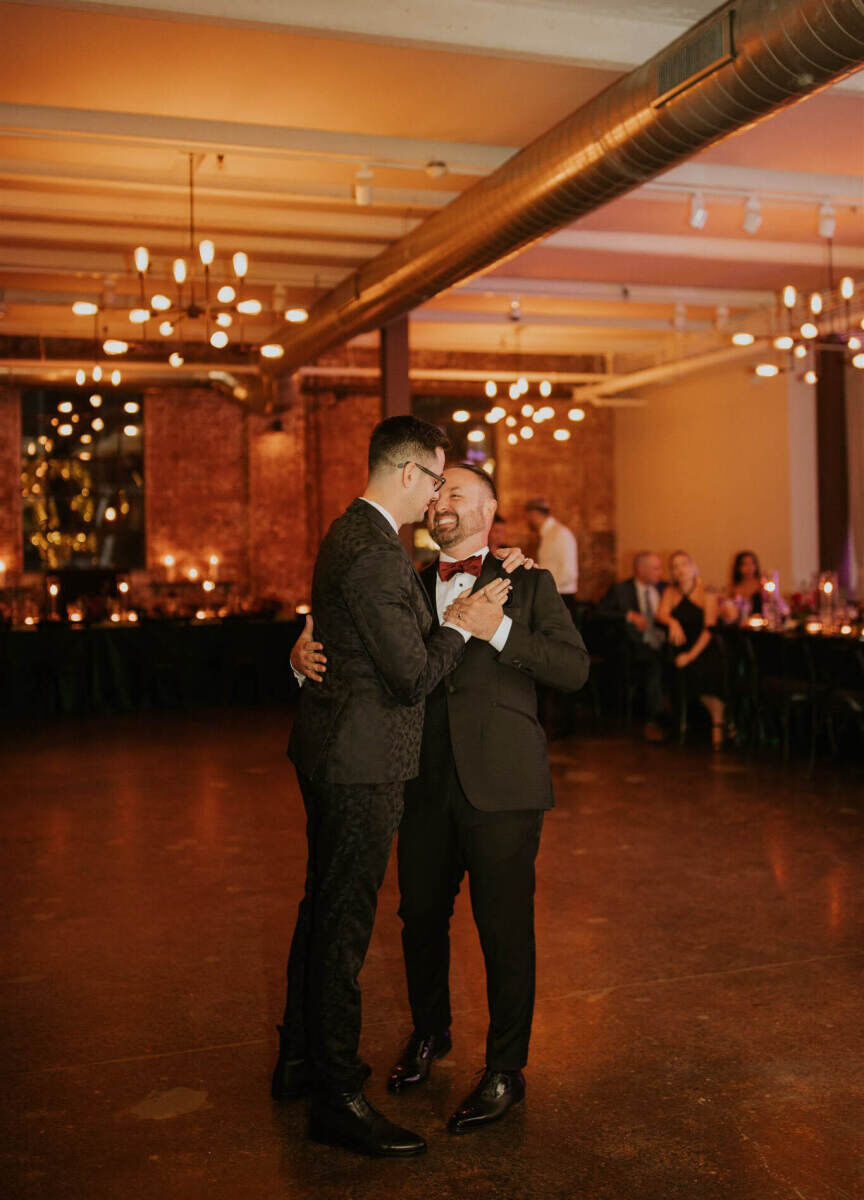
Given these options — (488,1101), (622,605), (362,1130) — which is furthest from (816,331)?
(362,1130)

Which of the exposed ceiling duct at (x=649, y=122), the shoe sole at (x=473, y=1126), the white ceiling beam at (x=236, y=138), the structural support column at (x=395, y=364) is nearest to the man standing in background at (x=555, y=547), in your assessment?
the structural support column at (x=395, y=364)

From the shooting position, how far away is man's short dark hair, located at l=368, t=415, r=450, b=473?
2.73 m

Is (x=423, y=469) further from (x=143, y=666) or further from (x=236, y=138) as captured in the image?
(x=143, y=666)

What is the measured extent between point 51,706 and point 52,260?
12.8 feet

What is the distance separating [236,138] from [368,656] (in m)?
4.86

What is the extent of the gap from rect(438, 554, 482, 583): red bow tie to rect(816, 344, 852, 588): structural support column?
1029 centimetres

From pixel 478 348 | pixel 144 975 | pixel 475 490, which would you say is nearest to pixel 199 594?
pixel 478 348

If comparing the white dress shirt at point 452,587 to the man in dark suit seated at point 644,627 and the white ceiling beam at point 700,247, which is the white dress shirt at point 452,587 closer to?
the man in dark suit seated at point 644,627

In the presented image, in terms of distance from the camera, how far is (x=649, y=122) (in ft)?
15.9

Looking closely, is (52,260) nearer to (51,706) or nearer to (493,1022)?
(51,706)

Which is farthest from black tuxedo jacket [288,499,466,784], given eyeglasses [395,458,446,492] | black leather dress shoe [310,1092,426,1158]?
black leather dress shoe [310,1092,426,1158]

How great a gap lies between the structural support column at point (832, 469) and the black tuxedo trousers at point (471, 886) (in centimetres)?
1030

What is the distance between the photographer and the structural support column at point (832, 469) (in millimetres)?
12430

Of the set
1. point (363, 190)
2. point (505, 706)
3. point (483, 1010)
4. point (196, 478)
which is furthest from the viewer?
point (196, 478)
